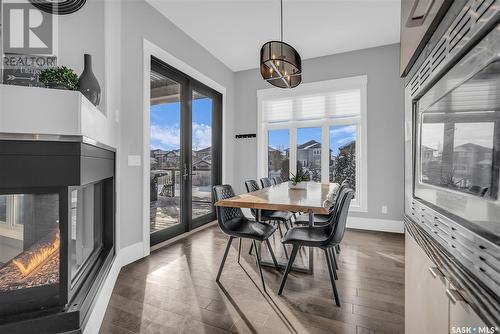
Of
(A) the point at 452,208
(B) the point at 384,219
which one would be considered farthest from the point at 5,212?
(B) the point at 384,219

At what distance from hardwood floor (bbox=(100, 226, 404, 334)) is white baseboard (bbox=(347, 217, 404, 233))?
1.24 meters

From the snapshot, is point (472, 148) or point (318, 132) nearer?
point (472, 148)

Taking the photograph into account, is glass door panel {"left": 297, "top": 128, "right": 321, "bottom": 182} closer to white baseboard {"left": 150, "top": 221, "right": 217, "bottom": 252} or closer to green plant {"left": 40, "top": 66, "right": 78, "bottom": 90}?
white baseboard {"left": 150, "top": 221, "right": 217, "bottom": 252}

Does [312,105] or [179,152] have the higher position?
[312,105]

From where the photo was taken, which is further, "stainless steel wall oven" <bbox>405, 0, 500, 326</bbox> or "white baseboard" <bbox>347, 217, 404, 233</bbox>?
"white baseboard" <bbox>347, 217, 404, 233</bbox>

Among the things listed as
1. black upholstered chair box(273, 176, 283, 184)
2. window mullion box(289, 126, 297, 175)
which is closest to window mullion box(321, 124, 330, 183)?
window mullion box(289, 126, 297, 175)

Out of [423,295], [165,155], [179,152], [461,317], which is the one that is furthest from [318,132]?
[461,317]

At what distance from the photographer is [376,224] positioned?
163 inches

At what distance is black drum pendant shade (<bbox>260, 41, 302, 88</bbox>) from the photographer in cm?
238

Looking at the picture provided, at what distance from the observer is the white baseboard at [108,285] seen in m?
1.49

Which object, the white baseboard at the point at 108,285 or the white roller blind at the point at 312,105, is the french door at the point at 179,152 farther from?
the white roller blind at the point at 312,105

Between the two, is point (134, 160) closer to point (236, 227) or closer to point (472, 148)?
point (236, 227)

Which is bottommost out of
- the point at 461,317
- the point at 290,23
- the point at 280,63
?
the point at 461,317

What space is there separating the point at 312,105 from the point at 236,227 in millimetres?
3138
